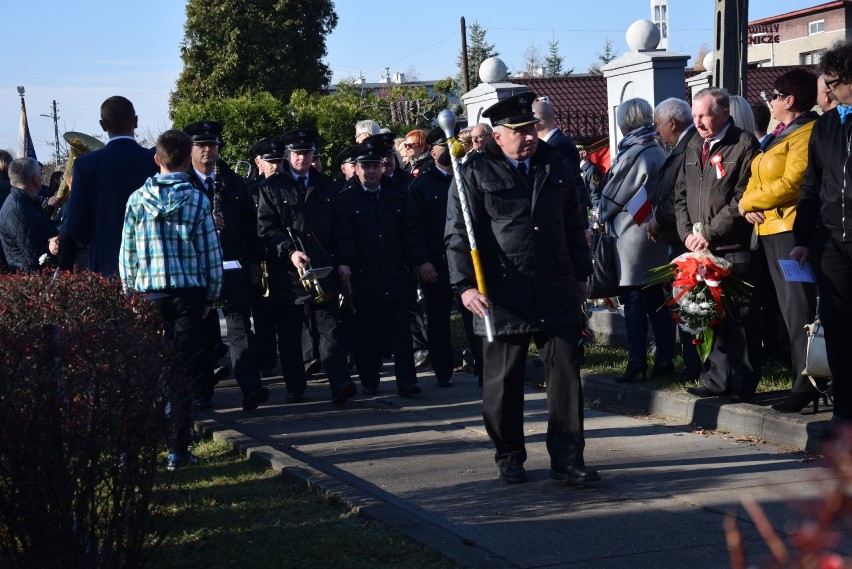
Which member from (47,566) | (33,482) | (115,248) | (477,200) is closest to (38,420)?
(33,482)

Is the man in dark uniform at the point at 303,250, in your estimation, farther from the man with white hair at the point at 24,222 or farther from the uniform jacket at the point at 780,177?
the uniform jacket at the point at 780,177

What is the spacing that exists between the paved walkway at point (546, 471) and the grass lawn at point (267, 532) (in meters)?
0.13

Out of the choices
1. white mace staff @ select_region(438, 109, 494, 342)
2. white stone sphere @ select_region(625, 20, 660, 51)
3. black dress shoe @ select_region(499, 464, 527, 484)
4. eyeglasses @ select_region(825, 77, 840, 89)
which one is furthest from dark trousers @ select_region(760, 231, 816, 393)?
white stone sphere @ select_region(625, 20, 660, 51)

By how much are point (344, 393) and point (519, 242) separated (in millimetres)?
3631

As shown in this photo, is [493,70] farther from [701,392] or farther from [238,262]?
[701,392]

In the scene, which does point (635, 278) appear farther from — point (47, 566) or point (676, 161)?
point (47, 566)

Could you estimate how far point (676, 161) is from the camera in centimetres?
852

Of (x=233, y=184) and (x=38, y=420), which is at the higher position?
(x=233, y=184)

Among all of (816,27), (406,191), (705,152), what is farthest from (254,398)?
(816,27)

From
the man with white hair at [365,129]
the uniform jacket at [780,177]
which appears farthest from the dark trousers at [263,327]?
the uniform jacket at [780,177]

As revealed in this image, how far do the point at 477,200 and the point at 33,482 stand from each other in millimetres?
3174

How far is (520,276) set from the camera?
6.46 m

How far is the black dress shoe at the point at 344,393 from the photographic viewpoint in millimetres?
9656

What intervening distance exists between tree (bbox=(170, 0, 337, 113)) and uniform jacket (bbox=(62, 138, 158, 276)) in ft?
148
